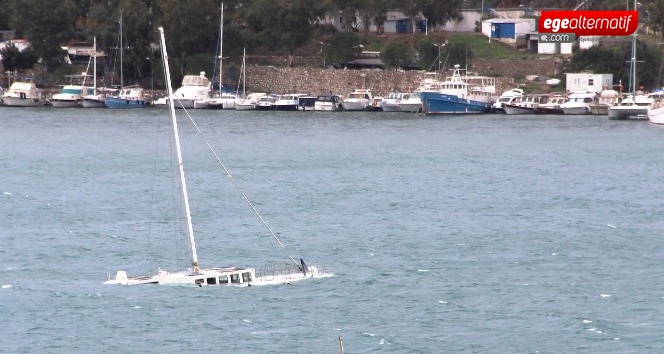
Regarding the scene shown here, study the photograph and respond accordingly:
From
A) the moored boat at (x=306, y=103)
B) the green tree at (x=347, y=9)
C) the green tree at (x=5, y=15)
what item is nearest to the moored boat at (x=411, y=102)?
the moored boat at (x=306, y=103)

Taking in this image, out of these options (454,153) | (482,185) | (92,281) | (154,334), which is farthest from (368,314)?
(454,153)

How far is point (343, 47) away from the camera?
138 m

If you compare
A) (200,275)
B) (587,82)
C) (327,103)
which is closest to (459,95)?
(587,82)

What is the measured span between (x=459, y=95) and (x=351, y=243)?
73571 mm

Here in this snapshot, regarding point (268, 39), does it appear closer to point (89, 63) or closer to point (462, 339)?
point (89, 63)

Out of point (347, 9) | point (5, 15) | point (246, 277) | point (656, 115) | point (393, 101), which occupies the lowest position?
point (246, 277)

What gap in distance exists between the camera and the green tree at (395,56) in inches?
5344

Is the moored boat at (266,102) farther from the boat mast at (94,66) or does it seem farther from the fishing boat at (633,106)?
the fishing boat at (633,106)

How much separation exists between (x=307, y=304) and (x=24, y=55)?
10586 centimetres

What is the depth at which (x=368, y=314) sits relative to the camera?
46125mm

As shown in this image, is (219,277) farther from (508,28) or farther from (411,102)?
(508,28)

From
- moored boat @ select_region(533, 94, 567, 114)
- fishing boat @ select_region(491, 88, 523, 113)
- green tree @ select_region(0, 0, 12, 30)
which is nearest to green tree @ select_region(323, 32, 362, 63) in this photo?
fishing boat @ select_region(491, 88, 523, 113)

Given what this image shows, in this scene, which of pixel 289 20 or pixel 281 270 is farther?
pixel 289 20

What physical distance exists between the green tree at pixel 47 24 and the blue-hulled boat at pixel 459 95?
38.0 m
